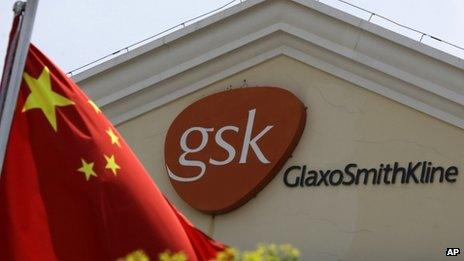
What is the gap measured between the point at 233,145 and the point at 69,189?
788cm

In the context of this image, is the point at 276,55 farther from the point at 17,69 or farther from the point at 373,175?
the point at 17,69

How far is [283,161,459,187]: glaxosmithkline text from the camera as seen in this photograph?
17094 millimetres

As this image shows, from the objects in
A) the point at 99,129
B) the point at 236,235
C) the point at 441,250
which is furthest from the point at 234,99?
the point at 99,129

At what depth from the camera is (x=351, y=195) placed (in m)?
17.5

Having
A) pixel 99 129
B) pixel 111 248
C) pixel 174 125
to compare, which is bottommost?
pixel 111 248

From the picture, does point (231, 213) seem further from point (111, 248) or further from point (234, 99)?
point (111, 248)

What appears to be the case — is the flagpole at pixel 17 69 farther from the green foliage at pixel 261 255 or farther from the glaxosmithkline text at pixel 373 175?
the glaxosmithkline text at pixel 373 175

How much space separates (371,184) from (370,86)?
1482mm

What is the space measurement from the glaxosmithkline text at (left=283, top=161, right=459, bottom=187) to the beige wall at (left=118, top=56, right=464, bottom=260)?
81 mm

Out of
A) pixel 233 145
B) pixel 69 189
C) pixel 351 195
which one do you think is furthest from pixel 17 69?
pixel 233 145

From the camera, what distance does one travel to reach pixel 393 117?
17.7m

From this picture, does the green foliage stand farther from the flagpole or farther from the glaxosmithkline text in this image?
the glaxosmithkline text

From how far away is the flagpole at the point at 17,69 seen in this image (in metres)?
10.1

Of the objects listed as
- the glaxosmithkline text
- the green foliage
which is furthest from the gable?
the green foliage
